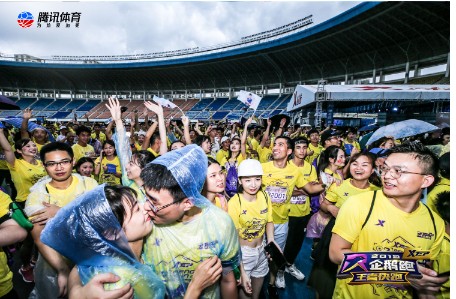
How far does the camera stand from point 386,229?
1852 mm

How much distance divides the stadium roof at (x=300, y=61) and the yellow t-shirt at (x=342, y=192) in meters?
20.7

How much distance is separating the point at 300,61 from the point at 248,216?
31.5m

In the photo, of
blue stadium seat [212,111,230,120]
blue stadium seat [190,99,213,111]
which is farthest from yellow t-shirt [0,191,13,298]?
blue stadium seat [190,99,213,111]

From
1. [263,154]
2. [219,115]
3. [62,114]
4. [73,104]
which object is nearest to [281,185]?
[263,154]

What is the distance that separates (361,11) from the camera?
63.7 feet

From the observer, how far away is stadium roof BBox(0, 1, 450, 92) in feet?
65.6

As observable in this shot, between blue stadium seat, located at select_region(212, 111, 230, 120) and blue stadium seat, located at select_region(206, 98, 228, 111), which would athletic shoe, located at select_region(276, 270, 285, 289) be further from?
blue stadium seat, located at select_region(206, 98, 228, 111)

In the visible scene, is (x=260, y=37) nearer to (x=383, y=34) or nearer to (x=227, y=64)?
(x=227, y=64)

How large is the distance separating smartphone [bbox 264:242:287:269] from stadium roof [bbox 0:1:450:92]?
22.0 m

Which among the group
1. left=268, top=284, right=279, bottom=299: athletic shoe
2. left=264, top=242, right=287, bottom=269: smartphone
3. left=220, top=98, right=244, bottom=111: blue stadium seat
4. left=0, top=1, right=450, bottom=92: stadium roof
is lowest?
left=268, top=284, right=279, bottom=299: athletic shoe

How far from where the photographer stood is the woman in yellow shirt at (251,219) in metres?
2.73

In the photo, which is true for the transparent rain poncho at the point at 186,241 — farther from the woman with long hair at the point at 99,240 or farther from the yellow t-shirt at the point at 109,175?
the yellow t-shirt at the point at 109,175

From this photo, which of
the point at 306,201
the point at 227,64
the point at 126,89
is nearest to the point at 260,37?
the point at 227,64

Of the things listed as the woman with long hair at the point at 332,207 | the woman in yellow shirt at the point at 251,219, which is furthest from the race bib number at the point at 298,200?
the woman in yellow shirt at the point at 251,219
